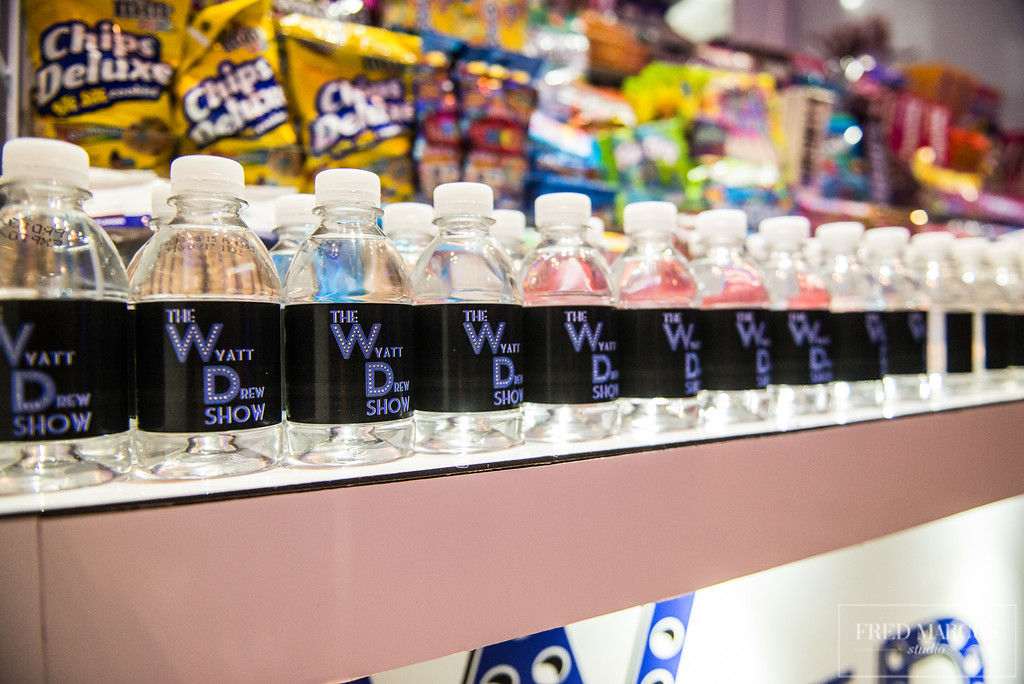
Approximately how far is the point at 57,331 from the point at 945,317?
149cm

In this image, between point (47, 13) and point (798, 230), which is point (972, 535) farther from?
point (47, 13)

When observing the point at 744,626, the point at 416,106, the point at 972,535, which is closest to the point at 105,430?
the point at 744,626

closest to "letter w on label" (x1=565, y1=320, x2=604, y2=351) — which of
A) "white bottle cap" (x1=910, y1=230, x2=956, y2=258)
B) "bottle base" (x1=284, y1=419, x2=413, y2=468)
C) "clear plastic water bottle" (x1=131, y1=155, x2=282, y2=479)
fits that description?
"bottle base" (x1=284, y1=419, x2=413, y2=468)

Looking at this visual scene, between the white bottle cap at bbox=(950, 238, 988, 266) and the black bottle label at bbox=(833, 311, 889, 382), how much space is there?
569mm

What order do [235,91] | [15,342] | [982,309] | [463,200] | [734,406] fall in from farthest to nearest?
[982,309] < [235,91] < [734,406] < [463,200] < [15,342]

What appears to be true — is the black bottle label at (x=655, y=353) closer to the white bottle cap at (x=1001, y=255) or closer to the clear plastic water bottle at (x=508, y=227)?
the clear plastic water bottle at (x=508, y=227)

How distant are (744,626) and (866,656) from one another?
36 centimetres

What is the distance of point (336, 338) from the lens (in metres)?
0.60

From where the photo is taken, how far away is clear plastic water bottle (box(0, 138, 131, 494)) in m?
0.50

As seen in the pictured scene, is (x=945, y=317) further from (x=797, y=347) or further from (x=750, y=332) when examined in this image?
(x=750, y=332)

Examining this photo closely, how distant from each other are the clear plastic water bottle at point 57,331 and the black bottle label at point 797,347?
35.0 inches

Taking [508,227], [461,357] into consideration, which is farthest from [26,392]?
[508,227]

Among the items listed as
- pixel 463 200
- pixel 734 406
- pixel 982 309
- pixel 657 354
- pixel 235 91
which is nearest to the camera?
pixel 463 200

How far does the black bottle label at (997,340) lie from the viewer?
1.37 meters
